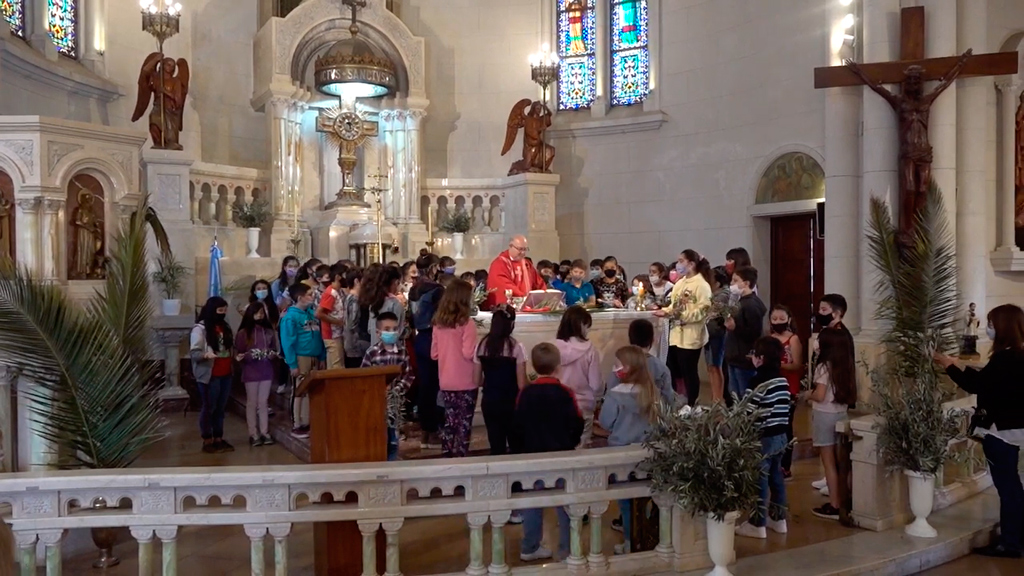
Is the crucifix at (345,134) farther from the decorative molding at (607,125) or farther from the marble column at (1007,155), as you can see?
the marble column at (1007,155)

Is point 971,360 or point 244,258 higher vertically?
point 244,258

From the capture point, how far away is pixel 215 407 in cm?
793

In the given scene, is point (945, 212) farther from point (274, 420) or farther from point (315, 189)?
point (315, 189)

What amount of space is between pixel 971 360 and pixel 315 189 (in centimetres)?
1080

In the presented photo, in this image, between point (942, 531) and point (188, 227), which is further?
point (188, 227)

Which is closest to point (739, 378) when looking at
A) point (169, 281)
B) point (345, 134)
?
point (169, 281)

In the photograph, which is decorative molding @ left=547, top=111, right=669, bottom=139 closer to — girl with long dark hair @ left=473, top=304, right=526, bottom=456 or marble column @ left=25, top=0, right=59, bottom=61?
marble column @ left=25, top=0, right=59, bottom=61

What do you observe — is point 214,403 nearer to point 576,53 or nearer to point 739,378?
point 739,378

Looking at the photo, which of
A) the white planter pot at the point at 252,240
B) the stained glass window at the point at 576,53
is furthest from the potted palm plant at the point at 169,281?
the stained glass window at the point at 576,53

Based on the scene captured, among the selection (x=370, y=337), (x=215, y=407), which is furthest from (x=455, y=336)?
(x=215, y=407)

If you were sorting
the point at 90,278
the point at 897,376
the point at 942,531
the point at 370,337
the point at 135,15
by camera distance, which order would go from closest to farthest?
the point at 942,531 → the point at 897,376 → the point at 370,337 → the point at 90,278 → the point at 135,15

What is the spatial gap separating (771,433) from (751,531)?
661 mm

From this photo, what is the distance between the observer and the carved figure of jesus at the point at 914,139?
9.34 meters

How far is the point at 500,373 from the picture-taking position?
580 cm
